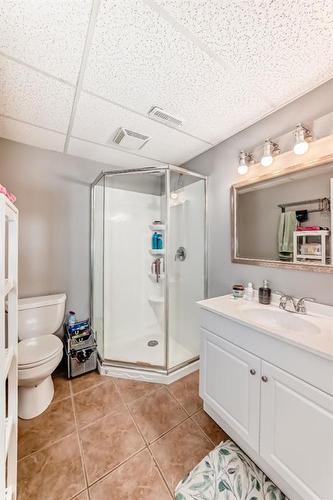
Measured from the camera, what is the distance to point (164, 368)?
189cm

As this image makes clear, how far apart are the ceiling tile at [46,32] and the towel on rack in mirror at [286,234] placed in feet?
4.98

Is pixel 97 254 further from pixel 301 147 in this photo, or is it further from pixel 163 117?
pixel 301 147

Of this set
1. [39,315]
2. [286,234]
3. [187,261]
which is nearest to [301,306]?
[286,234]

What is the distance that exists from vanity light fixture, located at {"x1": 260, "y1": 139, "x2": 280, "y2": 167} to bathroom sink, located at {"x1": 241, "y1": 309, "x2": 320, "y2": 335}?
1.05 metres

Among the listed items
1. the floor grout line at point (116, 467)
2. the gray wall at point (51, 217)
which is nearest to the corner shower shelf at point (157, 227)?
the gray wall at point (51, 217)

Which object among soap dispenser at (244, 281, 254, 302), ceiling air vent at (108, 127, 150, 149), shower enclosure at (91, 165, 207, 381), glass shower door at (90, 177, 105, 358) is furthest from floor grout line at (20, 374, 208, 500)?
ceiling air vent at (108, 127, 150, 149)

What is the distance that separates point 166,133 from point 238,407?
205cm

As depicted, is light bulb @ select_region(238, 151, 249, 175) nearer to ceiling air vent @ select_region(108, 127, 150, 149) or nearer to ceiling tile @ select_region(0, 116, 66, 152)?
ceiling air vent @ select_region(108, 127, 150, 149)

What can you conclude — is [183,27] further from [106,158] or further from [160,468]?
[160,468]

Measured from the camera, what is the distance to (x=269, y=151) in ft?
4.79

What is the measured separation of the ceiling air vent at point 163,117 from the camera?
4.77 ft

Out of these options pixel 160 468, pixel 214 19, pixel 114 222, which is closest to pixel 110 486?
pixel 160 468

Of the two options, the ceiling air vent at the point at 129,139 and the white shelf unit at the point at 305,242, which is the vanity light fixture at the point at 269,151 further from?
the ceiling air vent at the point at 129,139

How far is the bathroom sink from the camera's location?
1.20 metres
